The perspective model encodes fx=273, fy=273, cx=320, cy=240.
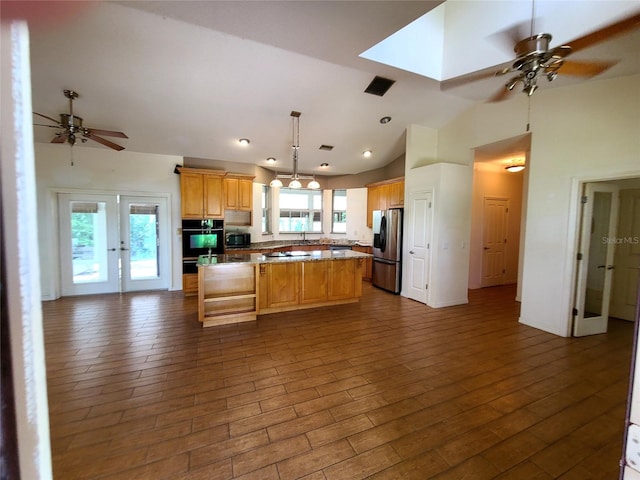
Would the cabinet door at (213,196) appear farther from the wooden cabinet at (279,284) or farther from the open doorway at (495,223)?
the open doorway at (495,223)

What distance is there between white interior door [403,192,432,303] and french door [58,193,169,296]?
4942 millimetres

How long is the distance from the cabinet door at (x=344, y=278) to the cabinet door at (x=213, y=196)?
2732 millimetres

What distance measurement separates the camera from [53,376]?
2.61m

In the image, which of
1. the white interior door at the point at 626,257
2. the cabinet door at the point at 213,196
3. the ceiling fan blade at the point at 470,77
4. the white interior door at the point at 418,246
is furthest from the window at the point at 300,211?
the white interior door at the point at 626,257

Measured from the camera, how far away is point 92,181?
5.16m

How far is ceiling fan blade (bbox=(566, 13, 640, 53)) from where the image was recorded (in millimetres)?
2432

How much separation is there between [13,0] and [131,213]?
618 cm

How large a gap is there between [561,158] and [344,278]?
11.5 ft

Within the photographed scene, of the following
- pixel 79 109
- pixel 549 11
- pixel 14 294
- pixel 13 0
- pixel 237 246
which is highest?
pixel 549 11

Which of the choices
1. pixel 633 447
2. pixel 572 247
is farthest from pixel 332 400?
pixel 572 247

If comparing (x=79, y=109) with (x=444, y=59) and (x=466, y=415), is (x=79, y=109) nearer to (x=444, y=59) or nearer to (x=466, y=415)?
(x=444, y=59)

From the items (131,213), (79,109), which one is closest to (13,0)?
(79,109)

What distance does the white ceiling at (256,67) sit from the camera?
246 cm

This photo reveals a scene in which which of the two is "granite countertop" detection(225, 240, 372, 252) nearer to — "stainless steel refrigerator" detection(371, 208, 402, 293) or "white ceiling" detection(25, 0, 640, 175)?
"stainless steel refrigerator" detection(371, 208, 402, 293)
